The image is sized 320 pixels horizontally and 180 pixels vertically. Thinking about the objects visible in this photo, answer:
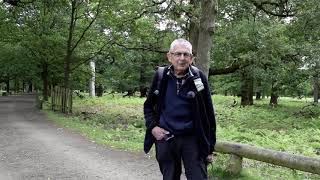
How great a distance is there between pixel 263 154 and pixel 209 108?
2.68 m

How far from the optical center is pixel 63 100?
24.4 m

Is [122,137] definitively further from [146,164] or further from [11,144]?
[146,164]

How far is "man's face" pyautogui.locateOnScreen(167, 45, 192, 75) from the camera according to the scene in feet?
15.0

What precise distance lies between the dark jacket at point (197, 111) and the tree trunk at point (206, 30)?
5.41m

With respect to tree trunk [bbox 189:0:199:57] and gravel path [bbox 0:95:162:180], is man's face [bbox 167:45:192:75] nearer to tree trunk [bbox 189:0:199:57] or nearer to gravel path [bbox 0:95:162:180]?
gravel path [bbox 0:95:162:180]

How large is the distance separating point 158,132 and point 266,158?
291 centimetres

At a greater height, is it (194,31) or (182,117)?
(194,31)

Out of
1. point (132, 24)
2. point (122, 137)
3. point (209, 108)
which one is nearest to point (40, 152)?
point (122, 137)

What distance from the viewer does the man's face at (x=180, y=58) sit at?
4562mm

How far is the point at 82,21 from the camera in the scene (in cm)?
2706

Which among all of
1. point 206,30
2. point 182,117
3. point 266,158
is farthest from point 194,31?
point 182,117

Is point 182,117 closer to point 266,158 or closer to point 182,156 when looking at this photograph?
point 182,156

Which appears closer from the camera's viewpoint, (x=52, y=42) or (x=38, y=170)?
(x=38, y=170)

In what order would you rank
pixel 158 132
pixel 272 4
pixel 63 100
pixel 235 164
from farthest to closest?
1. pixel 63 100
2. pixel 272 4
3. pixel 235 164
4. pixel 158 132
